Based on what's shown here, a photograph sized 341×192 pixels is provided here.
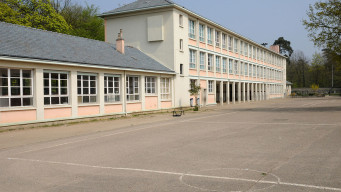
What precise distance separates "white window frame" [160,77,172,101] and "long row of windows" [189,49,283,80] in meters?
5.06

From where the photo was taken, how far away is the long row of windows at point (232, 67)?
36.9 m

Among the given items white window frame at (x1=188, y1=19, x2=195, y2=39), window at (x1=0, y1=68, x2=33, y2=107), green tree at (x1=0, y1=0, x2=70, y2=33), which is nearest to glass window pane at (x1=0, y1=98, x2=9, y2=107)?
window at (x1=0, y1=68, x2=33, y2=107)

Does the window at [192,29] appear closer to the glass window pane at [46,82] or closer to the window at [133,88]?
the window at [133,88]

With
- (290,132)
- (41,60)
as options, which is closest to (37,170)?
(290,132)

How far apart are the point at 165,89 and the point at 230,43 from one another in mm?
20148

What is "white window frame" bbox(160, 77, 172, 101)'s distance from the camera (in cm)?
2911

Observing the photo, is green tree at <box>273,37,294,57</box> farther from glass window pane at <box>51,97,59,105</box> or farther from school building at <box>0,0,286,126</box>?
glass window pane at <box>51,97,59,105</box>

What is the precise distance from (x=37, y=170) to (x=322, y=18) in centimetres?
2522

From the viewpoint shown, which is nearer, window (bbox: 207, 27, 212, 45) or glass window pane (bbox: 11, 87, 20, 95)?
glass window pane (bbox: 11, 87, 20, 95)

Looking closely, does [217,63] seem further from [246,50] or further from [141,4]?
[246,50]

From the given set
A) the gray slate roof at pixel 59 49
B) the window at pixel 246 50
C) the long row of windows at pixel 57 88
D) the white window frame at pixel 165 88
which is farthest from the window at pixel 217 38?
the long row of windows at pixel 57 88

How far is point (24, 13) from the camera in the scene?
124ft

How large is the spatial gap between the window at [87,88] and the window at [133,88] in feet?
12.0

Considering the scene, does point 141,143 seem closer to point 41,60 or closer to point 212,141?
point 212,141
